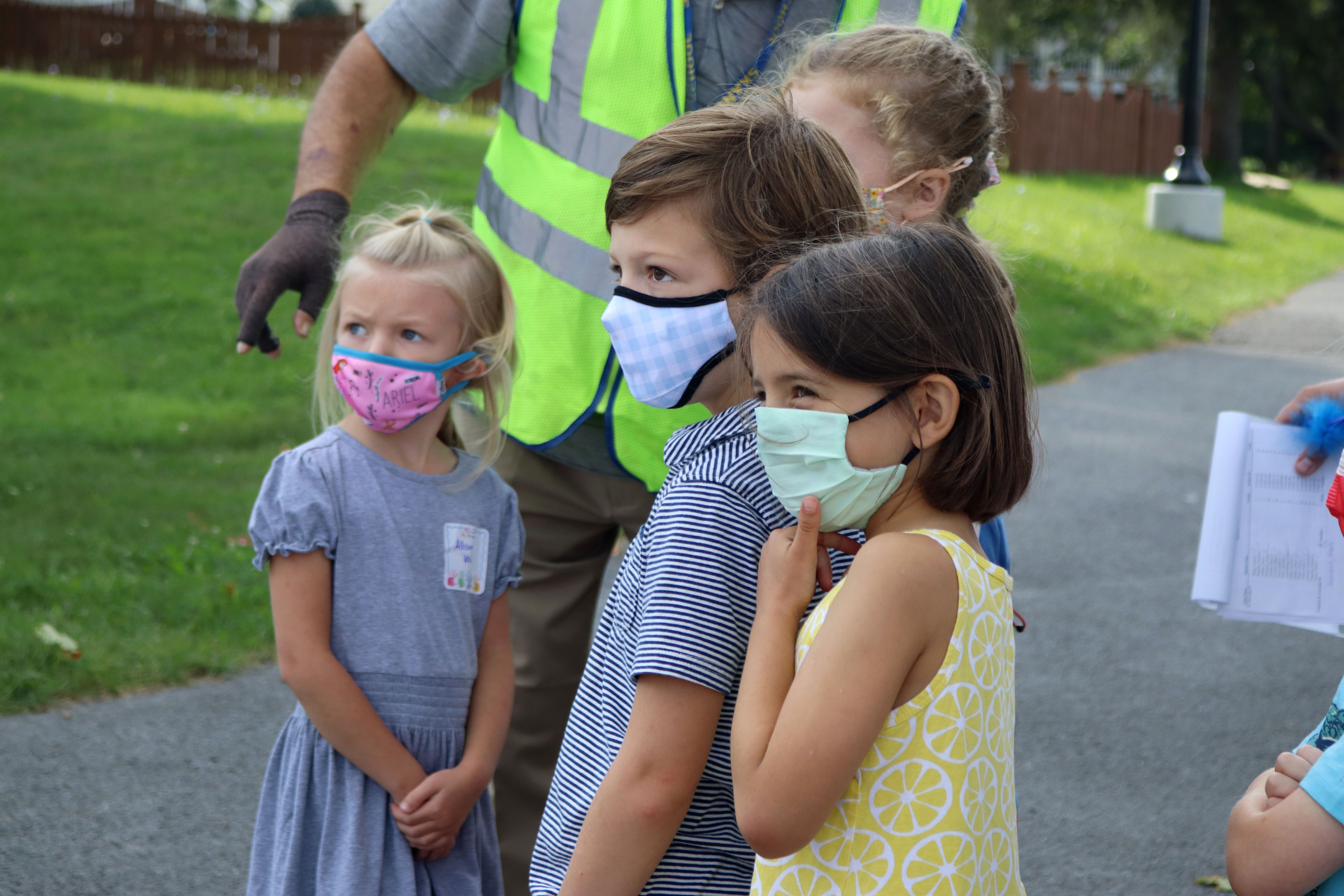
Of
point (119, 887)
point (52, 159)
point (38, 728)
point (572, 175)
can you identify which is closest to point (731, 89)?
point (572, 175)

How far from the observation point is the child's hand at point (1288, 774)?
170cm

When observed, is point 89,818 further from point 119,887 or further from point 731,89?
point 731,89

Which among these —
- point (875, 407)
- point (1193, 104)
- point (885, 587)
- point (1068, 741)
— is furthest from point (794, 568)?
point (1193, 104)

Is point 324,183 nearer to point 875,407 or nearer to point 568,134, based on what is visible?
point 568,134

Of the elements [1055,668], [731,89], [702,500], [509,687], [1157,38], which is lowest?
[1055,668]

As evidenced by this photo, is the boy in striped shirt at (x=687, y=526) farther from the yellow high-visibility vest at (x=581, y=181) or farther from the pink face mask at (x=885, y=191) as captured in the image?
the yellow high-visibility vest at (x=581, y=181)

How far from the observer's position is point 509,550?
2.47 meters

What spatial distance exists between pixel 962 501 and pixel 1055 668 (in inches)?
129

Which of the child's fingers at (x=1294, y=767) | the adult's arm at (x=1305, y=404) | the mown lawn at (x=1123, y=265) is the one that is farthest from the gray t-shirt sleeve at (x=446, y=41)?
the mown lawn at (x=1123, y=265)

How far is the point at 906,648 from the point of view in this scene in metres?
1.48

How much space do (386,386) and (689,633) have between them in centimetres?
97

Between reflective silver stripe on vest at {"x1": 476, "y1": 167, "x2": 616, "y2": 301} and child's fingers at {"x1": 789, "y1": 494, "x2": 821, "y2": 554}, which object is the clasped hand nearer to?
child's fingers at {"x1": 789, "y1": 494, "x2": 821, "y2": 554}

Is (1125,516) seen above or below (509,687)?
below

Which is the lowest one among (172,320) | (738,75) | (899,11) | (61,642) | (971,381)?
(61,642)
